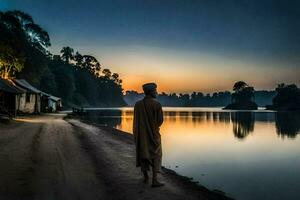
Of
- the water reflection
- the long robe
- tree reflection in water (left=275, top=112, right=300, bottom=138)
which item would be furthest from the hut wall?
the long robe

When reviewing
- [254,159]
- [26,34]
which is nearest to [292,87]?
[26,34]

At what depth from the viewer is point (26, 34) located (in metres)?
95.4

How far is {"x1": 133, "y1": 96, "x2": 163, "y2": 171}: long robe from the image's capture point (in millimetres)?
9797

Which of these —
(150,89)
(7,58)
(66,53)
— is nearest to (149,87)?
(150,89)

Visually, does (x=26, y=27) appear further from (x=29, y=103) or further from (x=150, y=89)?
(x=150, y=89)

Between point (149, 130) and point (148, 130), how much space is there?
4 centimetres

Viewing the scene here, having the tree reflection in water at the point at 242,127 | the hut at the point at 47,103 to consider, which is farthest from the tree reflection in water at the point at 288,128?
the hut at the point at 47,103

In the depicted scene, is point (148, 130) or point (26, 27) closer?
point (148, 130)

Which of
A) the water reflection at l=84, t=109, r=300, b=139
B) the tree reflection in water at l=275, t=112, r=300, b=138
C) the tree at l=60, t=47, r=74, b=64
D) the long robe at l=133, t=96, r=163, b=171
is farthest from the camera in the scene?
the tree at l=60, t=47, r=74, b=64

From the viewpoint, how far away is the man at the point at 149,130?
981 centimetres

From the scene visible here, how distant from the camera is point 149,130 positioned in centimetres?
991

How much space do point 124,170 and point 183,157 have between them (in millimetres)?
14601

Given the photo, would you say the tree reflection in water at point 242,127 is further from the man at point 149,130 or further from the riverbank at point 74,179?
the man at point 149,130

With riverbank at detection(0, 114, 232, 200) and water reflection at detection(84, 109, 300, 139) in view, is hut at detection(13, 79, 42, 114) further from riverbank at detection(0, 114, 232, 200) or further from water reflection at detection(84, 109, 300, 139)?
riverbank at detection(0, 114, 232, 200)
